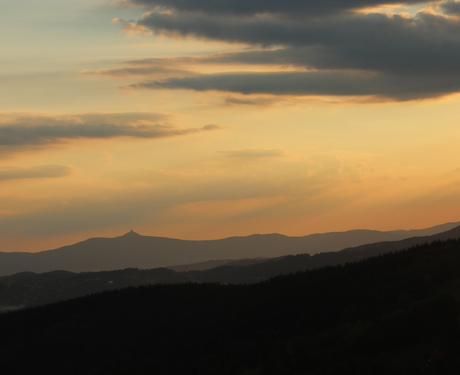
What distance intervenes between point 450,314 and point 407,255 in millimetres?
62520

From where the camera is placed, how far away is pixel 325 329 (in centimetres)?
12238

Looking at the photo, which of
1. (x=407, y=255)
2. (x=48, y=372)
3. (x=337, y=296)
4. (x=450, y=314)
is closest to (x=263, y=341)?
(x=337, y=296)

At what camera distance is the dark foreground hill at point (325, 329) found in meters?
80.7

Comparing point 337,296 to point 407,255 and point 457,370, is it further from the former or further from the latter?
point 457,370

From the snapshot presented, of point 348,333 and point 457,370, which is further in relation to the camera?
point 348,333

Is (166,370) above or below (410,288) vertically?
below

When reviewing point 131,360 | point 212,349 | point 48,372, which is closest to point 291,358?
point 212,349

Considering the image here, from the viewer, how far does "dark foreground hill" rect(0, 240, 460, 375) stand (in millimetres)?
80688

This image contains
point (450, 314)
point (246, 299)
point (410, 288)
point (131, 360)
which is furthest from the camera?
point (246, 299)

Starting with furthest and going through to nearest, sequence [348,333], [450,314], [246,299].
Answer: [246,299]
[348,333]
[450,314]

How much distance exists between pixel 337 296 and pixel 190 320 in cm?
6469

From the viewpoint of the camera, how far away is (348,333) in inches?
3841

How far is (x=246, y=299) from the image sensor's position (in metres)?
187

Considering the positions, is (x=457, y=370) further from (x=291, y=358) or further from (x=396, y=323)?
(x=291, y=358)
